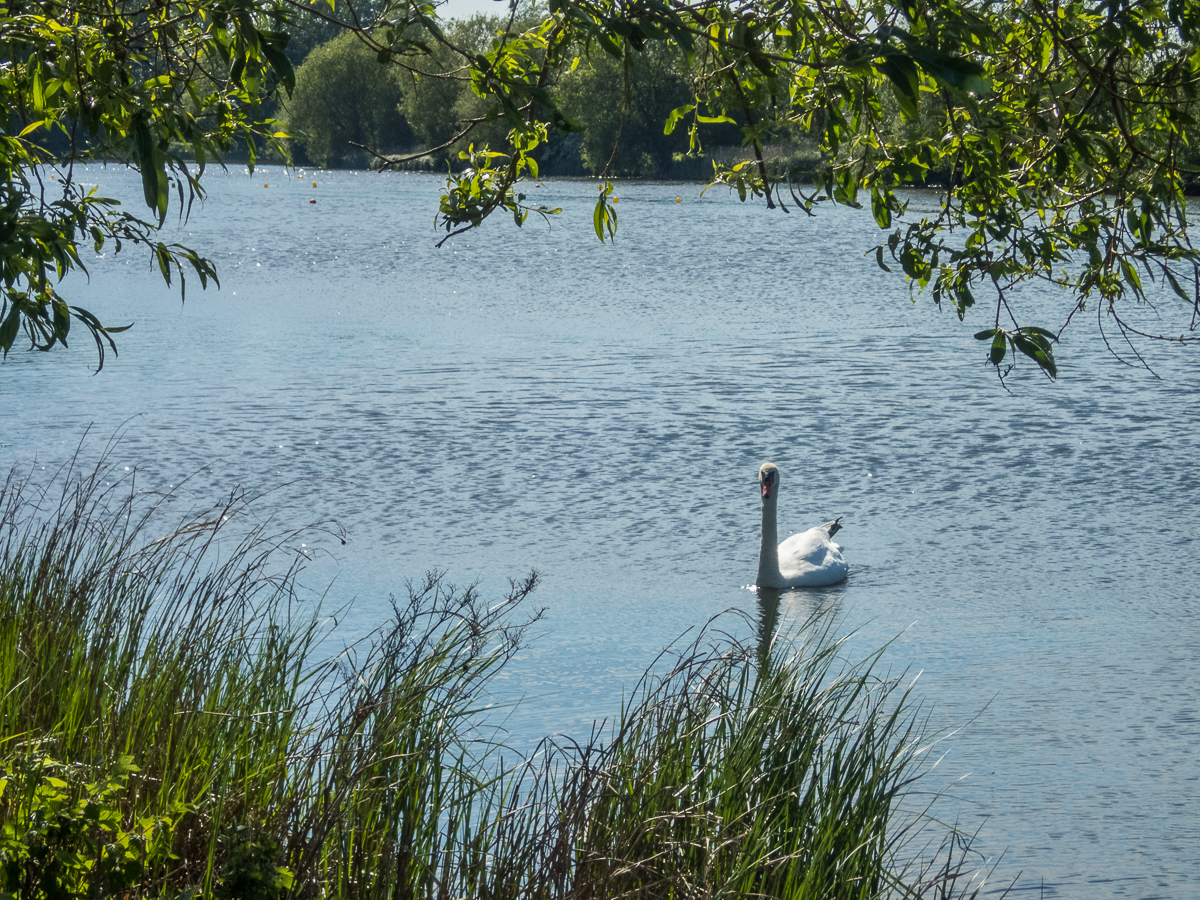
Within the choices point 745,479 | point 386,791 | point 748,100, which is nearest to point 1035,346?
point 748,100

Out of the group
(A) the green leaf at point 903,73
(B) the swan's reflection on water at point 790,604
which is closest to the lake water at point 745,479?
(B) the swan's reflection on water at point 790,604

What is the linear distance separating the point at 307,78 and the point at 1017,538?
68.3m

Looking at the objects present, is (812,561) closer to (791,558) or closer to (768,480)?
(791,558)

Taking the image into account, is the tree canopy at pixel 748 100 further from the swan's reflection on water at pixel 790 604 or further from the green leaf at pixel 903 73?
the swan's reflection on water at pixel 790 604

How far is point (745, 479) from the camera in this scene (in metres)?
11.7

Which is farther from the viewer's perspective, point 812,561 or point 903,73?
point 812,561

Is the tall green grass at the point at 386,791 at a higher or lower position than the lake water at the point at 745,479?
→ higher

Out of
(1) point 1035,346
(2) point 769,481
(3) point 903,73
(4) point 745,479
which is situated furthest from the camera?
(4) point 745,479

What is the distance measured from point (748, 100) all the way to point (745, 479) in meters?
8.35

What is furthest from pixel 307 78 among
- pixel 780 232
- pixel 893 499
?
pixel 893 499

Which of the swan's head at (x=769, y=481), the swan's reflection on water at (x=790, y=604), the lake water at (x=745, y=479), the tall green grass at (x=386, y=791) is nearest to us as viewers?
the tall green grass at (x=386, y=791)

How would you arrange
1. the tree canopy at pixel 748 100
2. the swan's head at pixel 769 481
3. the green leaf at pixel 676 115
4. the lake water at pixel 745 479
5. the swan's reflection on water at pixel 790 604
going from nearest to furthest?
the tree canopy at pixel 748 100, the green leaf at pixel 676 115, the lake water at pixel 745 479, the swan's reflection on water at pixel 790 604, the swan's head at pixel 769 481

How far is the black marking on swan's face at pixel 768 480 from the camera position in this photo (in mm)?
9141

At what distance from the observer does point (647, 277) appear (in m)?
28.1
